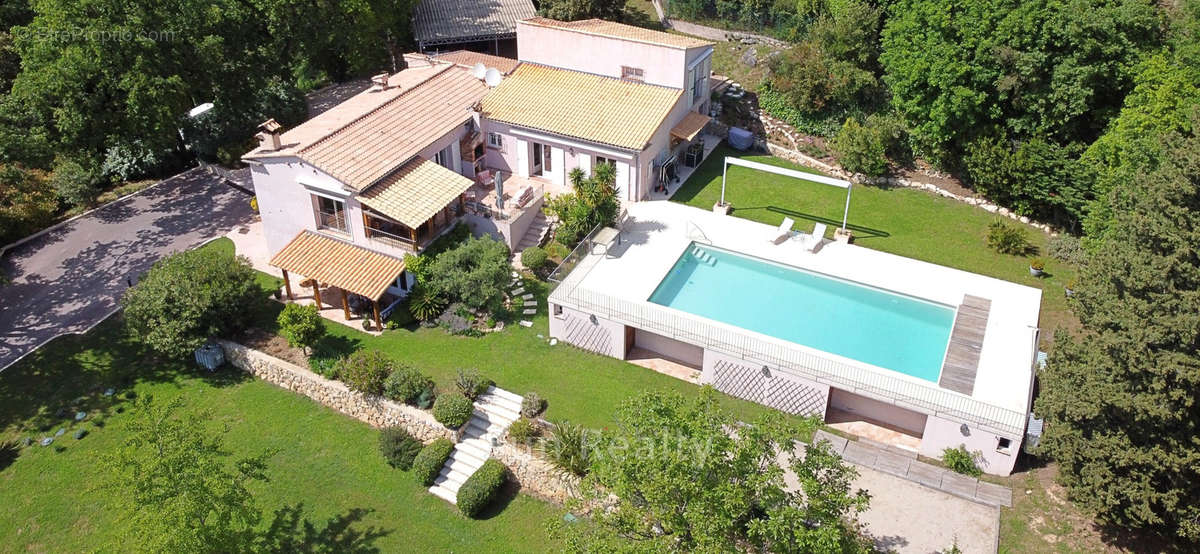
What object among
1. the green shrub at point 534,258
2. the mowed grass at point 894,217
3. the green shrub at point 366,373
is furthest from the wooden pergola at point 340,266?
the mowed grass at point 894,217

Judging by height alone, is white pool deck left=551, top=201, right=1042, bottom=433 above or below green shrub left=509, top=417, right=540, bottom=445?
above

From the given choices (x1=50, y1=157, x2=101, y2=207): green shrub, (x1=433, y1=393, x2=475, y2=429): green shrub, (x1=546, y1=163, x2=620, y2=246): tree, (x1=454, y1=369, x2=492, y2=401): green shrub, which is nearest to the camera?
(x1=433, y1=393, x2=475, y2=429): green shrub

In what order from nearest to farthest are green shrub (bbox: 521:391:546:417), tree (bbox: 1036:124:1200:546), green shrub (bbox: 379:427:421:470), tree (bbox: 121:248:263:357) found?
tree (bbox: 1036:124:1200:546), green shrub (bbox: 379:427:421:470), green shrub (bbox: 521:391:546:417), tree (bbox: 121:248:263:357)

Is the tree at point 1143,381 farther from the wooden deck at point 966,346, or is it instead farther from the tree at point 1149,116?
the tree at point 1149,116

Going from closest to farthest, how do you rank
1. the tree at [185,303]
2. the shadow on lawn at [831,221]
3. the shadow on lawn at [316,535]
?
the shadow on lawn at [316,535]
the tree at [185,303]
the shadow on lawn at [831,221]

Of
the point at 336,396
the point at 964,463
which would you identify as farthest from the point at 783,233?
the point at 336,396

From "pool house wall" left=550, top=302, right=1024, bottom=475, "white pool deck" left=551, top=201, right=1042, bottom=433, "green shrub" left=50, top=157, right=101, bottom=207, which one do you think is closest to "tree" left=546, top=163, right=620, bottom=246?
"white pool deck" left=551, top=201, right=1042, bottom=433

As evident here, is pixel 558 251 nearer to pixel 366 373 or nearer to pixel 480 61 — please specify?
pixel 366 373

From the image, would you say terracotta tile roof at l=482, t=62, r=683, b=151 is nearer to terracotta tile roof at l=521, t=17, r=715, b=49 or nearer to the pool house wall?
terracotta tile roof at l=521, t=17, r=715, b=49
